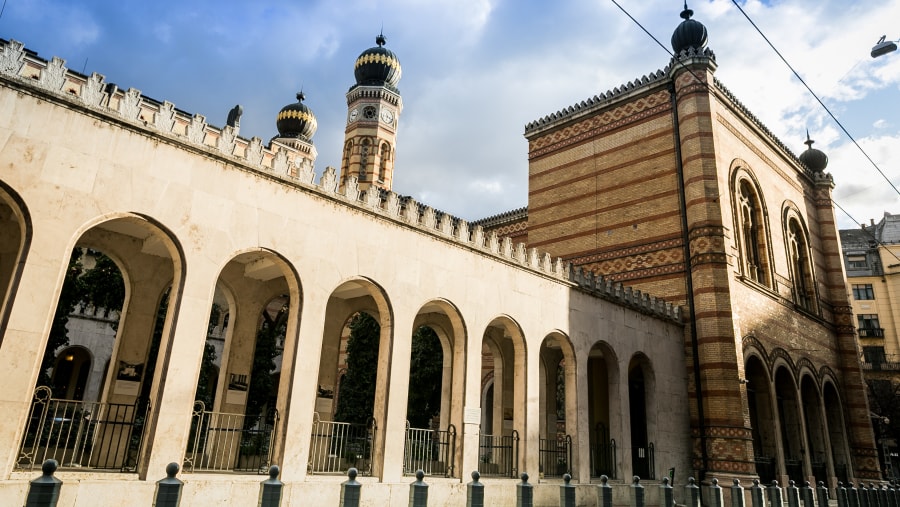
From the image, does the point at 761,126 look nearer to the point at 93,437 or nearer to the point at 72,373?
the point at 93,437

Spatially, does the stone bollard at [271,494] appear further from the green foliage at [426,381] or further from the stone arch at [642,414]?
the green foliage at [426,381]

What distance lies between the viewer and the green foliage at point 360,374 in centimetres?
2767

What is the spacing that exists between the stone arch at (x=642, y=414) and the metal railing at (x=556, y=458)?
211 centimetres

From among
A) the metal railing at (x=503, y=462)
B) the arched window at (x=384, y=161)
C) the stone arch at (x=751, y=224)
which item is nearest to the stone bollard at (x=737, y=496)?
the metal railing at (x=503, y=462)

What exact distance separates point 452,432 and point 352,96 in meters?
42.0

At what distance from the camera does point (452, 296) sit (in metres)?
13.1

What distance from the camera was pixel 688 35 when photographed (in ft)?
72.2

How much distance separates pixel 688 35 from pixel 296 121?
105ft

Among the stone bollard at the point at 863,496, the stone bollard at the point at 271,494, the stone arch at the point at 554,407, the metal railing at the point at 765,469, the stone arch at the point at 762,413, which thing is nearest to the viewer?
the stone bollard at the point at 271,494

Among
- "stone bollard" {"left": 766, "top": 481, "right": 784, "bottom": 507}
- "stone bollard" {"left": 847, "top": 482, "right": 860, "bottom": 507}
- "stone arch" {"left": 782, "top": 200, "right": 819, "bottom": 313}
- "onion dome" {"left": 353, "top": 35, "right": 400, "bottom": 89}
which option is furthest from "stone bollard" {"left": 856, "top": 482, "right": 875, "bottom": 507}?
"onion dome" {"left": 353, "top": 35, "right": 400, "bottom": 89}

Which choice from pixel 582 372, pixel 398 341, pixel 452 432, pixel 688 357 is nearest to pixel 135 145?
pixel 398 341

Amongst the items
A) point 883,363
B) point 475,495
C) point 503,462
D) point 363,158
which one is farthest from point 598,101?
point 883,363

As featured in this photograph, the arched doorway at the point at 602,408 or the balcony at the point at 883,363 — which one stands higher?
the balcony at the point at 883,363

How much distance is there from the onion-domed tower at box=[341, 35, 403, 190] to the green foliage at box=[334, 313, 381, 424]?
67.4 feet
